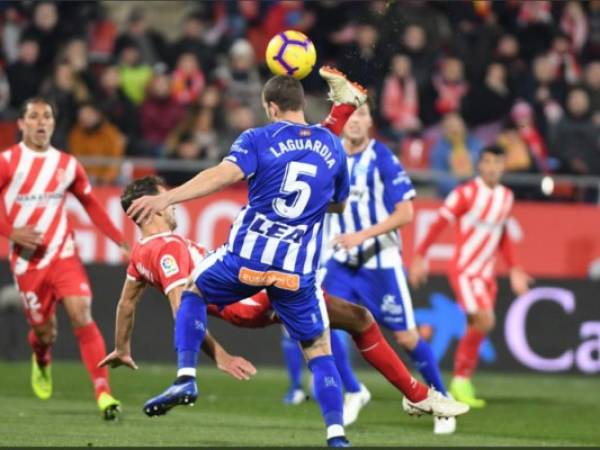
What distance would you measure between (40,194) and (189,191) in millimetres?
3631

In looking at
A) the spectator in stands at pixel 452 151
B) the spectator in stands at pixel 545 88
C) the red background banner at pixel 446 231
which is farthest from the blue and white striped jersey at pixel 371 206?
the spectator in stands at pixel 545 88

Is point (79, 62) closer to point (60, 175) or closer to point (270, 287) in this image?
point (60, 175)

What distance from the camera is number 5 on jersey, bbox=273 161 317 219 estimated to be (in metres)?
8.45

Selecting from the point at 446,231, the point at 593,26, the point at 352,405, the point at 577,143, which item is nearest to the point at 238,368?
the point at 352,405

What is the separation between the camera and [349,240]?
10.2 metres

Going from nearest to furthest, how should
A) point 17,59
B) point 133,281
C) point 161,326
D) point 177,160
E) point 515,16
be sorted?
point 133,281
point 161,326
point 177,160
point 17,59
point 515,16

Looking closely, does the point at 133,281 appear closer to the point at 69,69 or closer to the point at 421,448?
the point at 421,448

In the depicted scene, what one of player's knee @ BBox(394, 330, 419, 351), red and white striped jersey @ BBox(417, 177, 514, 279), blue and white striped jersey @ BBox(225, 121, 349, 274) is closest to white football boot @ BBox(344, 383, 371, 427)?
player's knee @ BBox(394, 330, 419, 351)

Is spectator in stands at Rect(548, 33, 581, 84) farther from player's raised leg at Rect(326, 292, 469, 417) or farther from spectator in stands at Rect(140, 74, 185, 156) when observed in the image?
player's raised leg at Rect(326, 292, 469, 417)

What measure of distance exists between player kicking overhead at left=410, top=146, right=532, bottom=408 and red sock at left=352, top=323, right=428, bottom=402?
4.12 metres

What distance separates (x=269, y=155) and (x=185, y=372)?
1.32 m

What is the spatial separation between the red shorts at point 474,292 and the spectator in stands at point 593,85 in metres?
5.59

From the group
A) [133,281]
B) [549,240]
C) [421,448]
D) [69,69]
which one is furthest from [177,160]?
[421,448]

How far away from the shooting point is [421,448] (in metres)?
8.87
